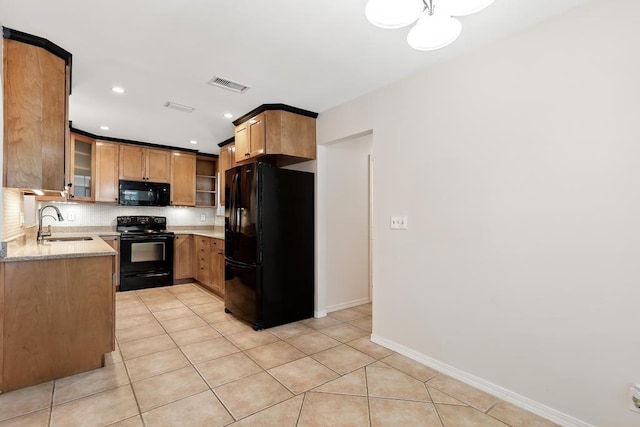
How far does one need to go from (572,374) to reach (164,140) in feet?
18.2

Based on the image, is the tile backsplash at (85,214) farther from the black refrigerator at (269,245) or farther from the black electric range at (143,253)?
the black refrigerator at (269,245)

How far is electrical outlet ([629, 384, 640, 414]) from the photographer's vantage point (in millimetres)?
1563

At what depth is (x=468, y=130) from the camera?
2.28 metres

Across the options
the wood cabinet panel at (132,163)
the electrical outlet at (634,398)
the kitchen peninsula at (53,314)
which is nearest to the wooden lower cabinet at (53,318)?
the kitchen peninsula at (53,314)

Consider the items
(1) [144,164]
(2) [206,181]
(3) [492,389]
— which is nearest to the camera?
(3) [492,389]

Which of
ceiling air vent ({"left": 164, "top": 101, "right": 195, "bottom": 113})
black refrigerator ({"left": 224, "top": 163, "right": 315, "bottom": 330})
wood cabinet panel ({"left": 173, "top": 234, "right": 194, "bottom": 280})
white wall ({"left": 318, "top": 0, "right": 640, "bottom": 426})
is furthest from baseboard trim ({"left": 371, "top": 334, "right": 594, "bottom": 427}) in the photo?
wood cabinet panel ({"left": 173, "top": 234, "right": 194, "bottom": 280})

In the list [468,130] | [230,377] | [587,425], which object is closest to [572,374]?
[587,425]

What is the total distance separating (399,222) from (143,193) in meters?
4.40

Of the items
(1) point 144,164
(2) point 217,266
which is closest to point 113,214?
(1) point 144,164

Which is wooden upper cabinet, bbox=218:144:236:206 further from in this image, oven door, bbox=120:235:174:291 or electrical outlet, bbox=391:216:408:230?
electrical outlet, bbox=391:216:408:230

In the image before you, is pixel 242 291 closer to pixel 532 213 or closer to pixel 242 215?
pixel 242 215

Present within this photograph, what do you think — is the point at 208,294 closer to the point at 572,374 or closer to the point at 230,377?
the point at 230,377

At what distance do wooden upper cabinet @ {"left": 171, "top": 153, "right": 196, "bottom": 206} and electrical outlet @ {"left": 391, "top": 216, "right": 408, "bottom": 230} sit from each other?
4136mm

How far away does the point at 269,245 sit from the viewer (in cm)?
330
